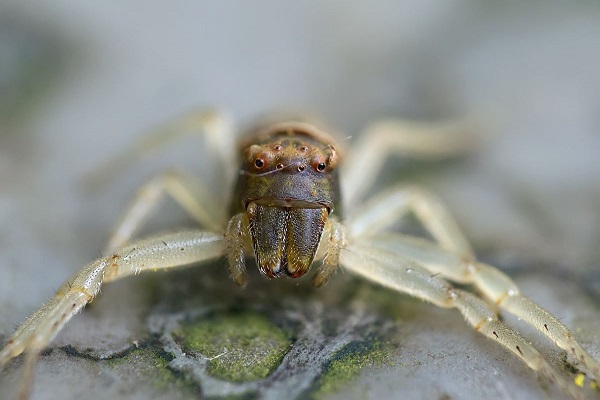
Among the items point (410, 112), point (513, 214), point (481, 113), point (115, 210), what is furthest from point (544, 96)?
point (115, 210)

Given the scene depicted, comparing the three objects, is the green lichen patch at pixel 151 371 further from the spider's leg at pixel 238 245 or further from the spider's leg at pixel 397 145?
the spider's leg at pixel 397 145

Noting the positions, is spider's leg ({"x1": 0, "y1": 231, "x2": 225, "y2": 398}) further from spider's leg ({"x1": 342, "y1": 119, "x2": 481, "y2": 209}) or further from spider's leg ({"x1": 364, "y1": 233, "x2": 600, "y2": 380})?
spider's leg ({"x1": 342, "y1": 119, "x2": 481, "y2": 209})

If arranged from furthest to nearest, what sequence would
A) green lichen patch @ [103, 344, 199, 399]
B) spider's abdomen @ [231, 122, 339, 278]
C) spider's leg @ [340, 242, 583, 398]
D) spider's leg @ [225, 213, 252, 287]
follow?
spider's leg @ [225, 213, 252, 287] → spider's abdomen @ [231, 122, 339, 278] → spider's leg @ [340, 242, 583, 398] → green lichen patch @ [103, 344, 199, 399]

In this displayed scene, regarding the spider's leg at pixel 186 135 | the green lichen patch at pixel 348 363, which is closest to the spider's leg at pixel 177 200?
the spider's leg at pixel 186 135

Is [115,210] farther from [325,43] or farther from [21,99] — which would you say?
[325,43]

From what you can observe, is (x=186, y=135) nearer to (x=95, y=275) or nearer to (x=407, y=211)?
(x=407, y=211)

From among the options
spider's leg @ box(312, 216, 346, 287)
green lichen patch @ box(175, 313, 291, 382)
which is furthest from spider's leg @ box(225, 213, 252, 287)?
spider's leg @ box(312, 216, 346, 287)
